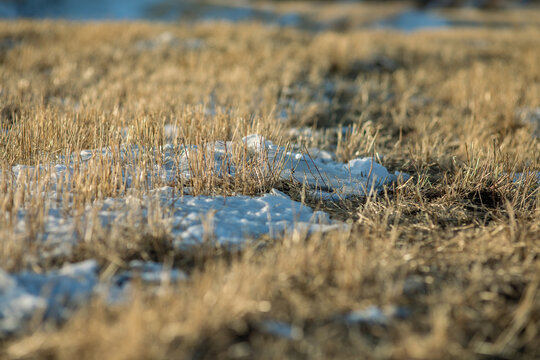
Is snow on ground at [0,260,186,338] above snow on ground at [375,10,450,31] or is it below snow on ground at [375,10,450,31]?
below

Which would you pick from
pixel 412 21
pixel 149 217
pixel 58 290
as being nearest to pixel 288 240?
pixel 149 217

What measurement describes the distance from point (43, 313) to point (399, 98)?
5239 mm

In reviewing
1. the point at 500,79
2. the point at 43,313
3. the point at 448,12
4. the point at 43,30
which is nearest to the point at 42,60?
the point at 43,30

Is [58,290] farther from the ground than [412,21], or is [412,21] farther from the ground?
[412,21]

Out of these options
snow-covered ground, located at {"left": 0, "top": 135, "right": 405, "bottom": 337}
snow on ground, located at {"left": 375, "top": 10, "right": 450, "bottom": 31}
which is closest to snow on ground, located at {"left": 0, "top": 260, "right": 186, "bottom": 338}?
snow-covered ground, located at {"left": 0, "top": 135, "right": 405, "bottom": 337}

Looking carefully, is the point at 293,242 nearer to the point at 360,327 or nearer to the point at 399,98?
the point at 360,327

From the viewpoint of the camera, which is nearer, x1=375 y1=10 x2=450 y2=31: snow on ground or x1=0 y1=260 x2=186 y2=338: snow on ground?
x1=0 y1=260 x2=186 y2=338: snow on ground

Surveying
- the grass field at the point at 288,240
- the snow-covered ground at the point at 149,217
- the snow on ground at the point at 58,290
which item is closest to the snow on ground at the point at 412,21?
the grass field at the point at 288,240

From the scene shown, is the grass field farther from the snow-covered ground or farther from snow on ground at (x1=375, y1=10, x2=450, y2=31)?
snow on ground at (x1=375, y1=10, x2=450, y2=31)

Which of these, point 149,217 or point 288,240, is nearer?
point 288,240

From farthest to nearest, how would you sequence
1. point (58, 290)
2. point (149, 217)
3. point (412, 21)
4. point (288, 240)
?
point (412, 21), point (149, 217), point (288, 240), point (58, 290)

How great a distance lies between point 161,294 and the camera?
1624 millimetres

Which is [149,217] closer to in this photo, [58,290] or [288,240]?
[58,290]

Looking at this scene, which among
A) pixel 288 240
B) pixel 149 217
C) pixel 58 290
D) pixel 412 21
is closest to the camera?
pixel 58 290
